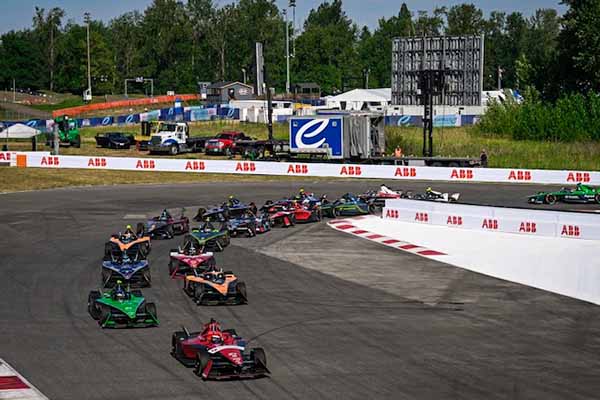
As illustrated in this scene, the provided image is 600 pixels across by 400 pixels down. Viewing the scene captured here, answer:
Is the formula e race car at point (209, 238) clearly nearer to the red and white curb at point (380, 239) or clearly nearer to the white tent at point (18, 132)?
the red and white curb at point (380, 239)

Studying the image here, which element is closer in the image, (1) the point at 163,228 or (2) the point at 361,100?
(1) the point at 163,228

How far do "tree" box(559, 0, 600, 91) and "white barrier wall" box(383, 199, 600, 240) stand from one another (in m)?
48.1

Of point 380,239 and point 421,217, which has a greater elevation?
point 421,217

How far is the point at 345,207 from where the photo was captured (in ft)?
118

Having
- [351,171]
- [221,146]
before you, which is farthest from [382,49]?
[351,171]

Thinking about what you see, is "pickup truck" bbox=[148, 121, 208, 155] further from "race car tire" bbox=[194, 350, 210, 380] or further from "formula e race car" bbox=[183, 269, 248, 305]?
"race car tire" bbox=[194, 350, 210, 380]

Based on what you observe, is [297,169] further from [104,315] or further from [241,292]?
[104,315]

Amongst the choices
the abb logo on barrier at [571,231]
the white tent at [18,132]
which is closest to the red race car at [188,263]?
the abb logo on barrier at [571,231]

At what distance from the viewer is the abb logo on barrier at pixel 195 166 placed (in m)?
51.3

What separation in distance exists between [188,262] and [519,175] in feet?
97.6

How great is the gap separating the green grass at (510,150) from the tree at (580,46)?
46.3ft

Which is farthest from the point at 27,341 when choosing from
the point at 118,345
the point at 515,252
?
the point at 515,252

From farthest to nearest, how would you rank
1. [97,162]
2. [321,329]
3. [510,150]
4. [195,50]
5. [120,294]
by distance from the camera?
[195,50]
[510,150]
[97,162]
[120,294]
[321,329]

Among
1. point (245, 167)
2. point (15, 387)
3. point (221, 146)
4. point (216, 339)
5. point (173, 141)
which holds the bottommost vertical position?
point (15, 387)
